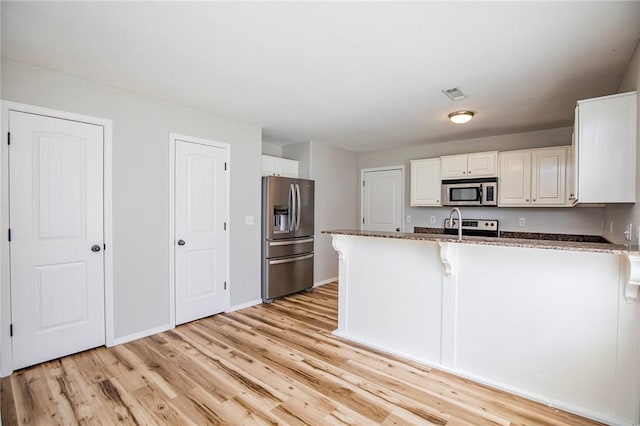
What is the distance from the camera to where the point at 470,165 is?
453 cm

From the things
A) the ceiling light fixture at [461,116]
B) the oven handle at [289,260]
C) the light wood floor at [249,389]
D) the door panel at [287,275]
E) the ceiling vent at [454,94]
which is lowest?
the light wood floor at [249,389]

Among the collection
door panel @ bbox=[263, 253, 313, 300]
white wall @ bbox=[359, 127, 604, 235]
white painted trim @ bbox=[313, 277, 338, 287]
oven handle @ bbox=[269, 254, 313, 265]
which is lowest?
white painted trim @ bbox=[313, 277, 338, 287]

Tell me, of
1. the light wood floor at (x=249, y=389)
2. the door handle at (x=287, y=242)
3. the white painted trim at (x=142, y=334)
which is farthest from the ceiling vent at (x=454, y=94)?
the white painted trim at (x=142, y=334)

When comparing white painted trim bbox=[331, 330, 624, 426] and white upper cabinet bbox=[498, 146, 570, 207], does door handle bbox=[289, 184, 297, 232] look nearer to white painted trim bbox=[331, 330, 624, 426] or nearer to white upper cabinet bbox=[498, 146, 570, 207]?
white painted trim bbox=[331, 330, 624, 426]

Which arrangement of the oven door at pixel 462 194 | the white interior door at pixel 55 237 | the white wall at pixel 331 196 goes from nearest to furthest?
the white interior door at pixel 55 237 < the oven door at pixel 462 194 < the white wall at pixel 331 196

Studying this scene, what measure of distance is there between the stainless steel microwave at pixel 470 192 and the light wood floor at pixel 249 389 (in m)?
2.77

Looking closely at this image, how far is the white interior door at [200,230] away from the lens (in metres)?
3.44

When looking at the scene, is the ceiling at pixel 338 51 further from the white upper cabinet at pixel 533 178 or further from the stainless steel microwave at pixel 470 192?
the stainless steel microwave at pixel 470 192

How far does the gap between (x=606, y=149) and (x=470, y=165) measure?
7.65 ft

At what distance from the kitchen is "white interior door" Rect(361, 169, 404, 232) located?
1.77 feet

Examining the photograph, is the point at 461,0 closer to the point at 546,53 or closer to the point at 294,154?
the point at 546,53

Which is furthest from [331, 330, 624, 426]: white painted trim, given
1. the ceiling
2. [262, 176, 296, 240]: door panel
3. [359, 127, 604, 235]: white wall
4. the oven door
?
[359, 127, 604, 235]: white wall

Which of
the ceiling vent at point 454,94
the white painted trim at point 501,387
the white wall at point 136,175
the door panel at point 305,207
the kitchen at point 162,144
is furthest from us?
the door panel at point 305,207

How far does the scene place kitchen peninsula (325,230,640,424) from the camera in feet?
6.21
